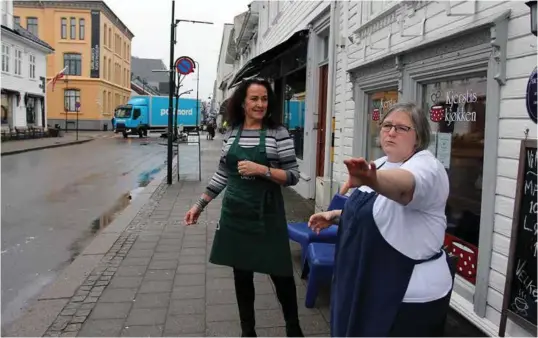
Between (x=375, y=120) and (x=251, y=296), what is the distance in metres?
3.69

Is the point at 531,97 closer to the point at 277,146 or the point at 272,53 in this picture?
the point at 277,146

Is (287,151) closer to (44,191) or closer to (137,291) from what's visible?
(137,291)

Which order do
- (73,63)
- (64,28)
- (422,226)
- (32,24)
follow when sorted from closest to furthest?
(422,226) < (32,24) < (64,28) < (73,63)

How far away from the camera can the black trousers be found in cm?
335

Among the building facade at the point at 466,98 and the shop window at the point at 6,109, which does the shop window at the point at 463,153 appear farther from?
the shop window at the point at 6,109

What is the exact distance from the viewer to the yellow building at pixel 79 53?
1841 inches

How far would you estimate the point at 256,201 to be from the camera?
318 cm

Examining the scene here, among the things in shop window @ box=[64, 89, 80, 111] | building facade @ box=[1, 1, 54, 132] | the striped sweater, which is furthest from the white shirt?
shop window @ box=[64, 89, 80, 111]

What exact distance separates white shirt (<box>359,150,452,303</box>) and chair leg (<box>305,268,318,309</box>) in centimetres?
198

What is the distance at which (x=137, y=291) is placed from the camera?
448 centimetres

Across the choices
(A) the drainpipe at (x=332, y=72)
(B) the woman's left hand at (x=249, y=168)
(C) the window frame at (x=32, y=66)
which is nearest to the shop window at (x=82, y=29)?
(C) the window frame at (x=32, y=66)

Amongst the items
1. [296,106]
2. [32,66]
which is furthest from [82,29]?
[296,106]

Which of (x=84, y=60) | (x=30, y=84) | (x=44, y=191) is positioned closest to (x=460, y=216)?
(x=44, y=191)

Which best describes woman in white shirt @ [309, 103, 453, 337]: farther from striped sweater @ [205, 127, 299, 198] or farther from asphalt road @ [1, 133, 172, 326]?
asphalt road @ [1, 133, 172, 326]
